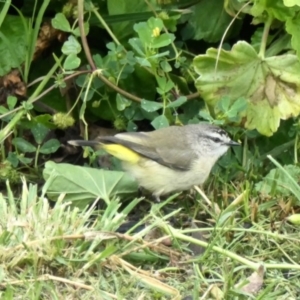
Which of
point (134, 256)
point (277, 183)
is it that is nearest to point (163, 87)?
point (277, 183)

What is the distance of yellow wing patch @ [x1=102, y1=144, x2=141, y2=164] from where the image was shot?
4.23 meters

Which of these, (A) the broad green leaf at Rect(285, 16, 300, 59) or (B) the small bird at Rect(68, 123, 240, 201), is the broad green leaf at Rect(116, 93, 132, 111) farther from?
(A) the broad green leaf at Rect(285, 16, 300, 59)

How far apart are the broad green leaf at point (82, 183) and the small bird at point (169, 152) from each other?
0.13 meters

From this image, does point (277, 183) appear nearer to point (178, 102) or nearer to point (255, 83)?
point (255, 83)

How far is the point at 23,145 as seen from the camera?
173 inches

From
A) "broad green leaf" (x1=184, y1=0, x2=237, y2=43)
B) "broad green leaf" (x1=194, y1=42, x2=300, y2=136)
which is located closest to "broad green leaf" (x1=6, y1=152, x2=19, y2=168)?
"broad green leaf" (x1=194, y1=42, x2=300, y2=136)

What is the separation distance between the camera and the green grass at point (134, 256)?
10.6 feet

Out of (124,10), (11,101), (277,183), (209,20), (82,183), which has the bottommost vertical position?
(277,183)

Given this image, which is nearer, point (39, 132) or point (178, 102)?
point (178, 102)

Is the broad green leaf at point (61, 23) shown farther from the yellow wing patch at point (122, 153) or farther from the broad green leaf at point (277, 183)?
the broad green leaf at point (277, 183)

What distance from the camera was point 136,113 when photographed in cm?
447

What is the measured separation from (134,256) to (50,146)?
45.9 inches

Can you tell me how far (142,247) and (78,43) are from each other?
50.6 inches

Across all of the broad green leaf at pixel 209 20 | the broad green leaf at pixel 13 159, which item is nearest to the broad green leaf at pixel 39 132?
the broad green leaf at pixel 13 159
